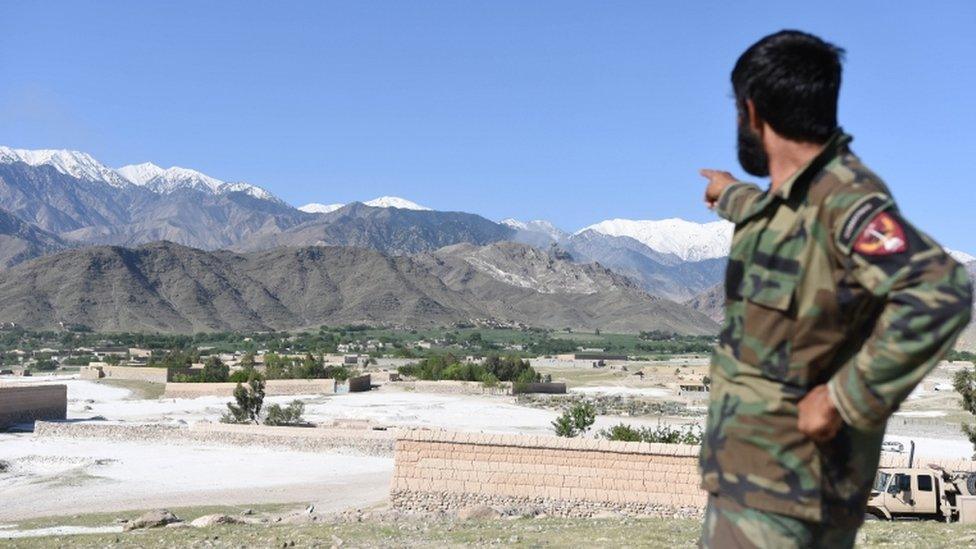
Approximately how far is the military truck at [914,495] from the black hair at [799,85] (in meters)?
13.3

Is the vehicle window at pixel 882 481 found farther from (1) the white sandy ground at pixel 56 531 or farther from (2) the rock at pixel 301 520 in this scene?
(1) the white sandy ground at pixel 56 531

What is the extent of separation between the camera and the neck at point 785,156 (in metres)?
2.77

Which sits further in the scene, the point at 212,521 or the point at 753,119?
the point at 212,521

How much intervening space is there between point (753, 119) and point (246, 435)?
1272 inches

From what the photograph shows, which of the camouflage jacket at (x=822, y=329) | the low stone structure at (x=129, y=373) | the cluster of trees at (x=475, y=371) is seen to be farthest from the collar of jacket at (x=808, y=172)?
the low stone structure at (x=129, y=373)

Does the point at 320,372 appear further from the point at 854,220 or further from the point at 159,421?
the point at 854,220

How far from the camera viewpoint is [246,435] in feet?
110

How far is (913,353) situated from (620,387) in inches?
2785

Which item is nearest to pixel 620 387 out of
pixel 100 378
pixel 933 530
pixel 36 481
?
pixel 100 378

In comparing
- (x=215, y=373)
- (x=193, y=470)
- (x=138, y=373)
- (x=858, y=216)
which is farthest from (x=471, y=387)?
(x=858, y=216)

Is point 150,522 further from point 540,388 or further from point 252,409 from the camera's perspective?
point 540,388

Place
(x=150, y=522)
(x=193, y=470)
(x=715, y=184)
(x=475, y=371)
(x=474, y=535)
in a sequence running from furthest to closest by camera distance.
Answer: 1. (x=475, y=371)
2. (x=193, y=470)
3. (x=150, y=522)
4. (x=474, y=535)
5. (x=715, y=184)

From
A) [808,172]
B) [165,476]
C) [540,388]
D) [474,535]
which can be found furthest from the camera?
[540,388]

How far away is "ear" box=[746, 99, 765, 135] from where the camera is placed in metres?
2.84
